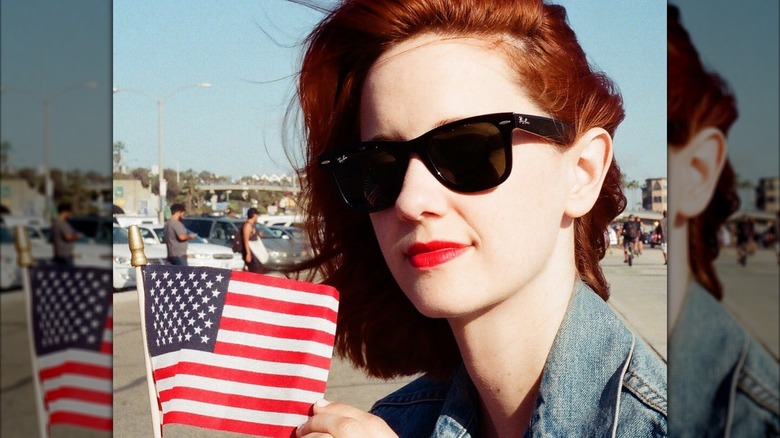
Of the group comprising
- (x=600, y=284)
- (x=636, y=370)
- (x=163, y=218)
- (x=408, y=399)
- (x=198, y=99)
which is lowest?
(x=408, y=399)

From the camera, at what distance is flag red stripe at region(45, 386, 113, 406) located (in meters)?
1.88

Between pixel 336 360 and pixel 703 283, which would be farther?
pixel 336 360

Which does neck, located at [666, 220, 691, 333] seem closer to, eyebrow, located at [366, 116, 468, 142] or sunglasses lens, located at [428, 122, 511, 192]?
sunglasses lens, located at [428, 122, 511, 192]

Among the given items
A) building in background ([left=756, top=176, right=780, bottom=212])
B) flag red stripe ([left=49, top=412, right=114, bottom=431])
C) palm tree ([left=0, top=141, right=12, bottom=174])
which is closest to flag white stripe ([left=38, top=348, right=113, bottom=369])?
flag red stripe ([left=49, top=412, right=114, bottom=431])

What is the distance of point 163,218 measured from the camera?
202 cm

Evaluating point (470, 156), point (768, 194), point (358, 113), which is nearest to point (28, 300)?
point (358, 113)

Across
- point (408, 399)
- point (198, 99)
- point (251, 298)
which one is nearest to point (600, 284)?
point (408, 399)

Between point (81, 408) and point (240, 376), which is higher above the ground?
point (240, 376)

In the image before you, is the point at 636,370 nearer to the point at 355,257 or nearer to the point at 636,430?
the point at 636,430

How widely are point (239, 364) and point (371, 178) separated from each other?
21.9 inches

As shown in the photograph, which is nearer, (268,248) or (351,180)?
(351,180)

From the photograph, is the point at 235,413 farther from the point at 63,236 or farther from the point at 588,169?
the point at 588,169

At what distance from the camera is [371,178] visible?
167cm

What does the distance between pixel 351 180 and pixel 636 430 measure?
78 centimetres
